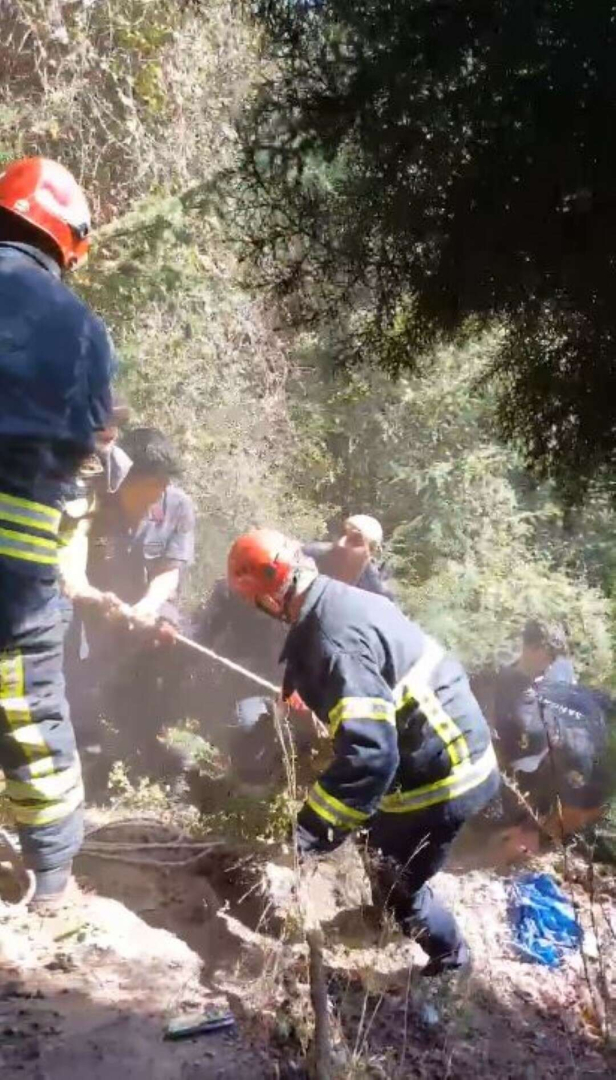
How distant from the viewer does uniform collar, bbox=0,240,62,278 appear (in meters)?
3.10

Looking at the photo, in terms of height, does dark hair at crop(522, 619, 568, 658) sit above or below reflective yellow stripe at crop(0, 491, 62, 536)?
below

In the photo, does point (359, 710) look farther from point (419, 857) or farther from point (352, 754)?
point (419, 857)

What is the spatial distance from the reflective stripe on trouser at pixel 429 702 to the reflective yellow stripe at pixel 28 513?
1.38 metres

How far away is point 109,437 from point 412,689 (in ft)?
5.58

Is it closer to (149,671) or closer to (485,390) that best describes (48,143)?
(149,671)

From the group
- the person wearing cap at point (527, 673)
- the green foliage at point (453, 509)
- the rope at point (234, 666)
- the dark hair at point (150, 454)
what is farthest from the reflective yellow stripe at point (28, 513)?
the person wearing cap at point (527, 673)

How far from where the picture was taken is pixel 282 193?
242 centimetres

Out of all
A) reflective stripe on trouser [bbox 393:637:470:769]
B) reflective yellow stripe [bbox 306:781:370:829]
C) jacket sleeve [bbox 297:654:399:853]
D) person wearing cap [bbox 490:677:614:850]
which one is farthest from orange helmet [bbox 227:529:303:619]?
person wearing cap [bbox 490:677:614:850]

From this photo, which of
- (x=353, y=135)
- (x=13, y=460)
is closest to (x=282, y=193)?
(x=353, y=135)

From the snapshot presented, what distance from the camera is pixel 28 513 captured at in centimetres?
304

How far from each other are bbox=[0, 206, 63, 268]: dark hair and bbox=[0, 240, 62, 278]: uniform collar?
32mm

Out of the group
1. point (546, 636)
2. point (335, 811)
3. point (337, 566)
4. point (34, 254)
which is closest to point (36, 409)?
point (34, 254)

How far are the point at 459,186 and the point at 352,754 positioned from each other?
1.89 m

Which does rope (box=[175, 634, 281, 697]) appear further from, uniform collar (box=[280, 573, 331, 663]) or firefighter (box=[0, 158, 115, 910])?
firefighter (box=[0, 158, 115, 910])
